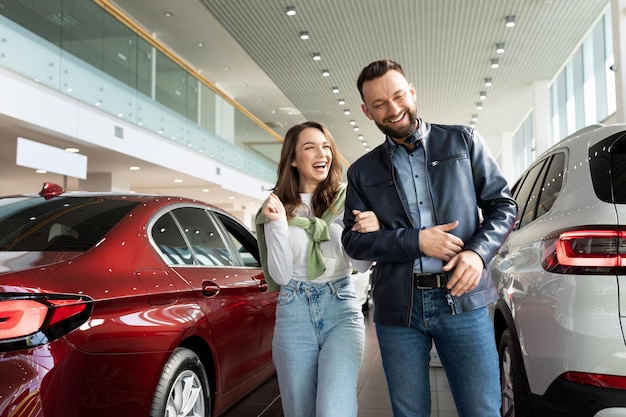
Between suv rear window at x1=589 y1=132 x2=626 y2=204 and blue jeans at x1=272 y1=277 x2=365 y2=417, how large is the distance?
2.97ft

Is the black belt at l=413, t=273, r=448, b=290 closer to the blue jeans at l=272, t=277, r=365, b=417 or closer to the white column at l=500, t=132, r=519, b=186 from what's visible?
the blue jeans at l=272, t=277, r=365, b=417

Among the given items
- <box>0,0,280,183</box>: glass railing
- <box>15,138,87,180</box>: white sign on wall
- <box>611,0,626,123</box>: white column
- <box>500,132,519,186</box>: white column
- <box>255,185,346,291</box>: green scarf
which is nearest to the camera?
<box>255,185,346,291</box>: green scarf

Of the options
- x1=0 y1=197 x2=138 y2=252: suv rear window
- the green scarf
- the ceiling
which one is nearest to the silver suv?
the green scarf

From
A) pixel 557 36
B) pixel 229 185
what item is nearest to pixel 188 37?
pixel 229 185

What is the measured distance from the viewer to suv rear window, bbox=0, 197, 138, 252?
2.11 metres

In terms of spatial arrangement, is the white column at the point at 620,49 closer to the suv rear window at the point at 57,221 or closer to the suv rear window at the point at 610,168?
the suv rear window at the point at 610,168

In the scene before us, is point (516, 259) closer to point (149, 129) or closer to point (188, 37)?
point (149, 129)

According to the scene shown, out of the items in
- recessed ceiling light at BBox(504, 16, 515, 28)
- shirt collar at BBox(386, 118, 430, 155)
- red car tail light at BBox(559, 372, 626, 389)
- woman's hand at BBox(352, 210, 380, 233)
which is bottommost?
red car tail light at BBox(559, 372, 626, 389)

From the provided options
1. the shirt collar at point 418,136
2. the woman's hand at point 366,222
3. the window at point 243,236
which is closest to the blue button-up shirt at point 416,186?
the shirt collar at point 418,136

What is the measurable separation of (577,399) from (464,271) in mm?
647

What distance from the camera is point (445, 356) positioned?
5.30ft

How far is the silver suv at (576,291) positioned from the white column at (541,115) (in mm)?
12879

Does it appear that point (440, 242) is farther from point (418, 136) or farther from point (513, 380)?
point (513, 380)

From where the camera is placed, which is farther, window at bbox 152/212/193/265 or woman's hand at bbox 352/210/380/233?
window at bbox 152/212/193/265
